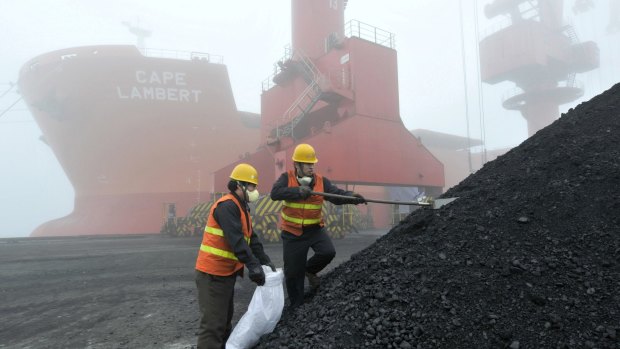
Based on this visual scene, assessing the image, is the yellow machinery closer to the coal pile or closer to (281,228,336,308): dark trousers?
the coal pile

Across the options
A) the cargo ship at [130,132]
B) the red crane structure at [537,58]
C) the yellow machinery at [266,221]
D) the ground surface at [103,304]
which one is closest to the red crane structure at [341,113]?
the yellow machinery at [266,221]

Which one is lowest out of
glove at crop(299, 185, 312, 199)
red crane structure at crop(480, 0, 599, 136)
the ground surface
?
the ground surface

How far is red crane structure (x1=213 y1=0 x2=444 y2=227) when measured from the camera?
11.9 meters

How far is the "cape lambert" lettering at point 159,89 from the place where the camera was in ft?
68.7

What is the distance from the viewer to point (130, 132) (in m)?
20.7

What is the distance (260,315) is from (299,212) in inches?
39.4

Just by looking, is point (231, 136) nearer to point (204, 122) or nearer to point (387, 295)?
point (204, 122)

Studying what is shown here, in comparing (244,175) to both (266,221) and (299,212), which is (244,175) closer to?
(299,212)

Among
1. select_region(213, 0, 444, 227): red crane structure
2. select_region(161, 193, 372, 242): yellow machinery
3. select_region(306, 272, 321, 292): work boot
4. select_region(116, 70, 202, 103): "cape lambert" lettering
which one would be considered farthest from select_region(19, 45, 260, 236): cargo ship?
select_region(306, 272, 321, 292): work boot

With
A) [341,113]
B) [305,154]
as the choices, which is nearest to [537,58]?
[341,113]

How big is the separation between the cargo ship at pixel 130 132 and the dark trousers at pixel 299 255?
17971 millimetres

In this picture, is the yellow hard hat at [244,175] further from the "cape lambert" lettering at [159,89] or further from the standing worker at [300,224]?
the "cape lambert" lettering at [159,89]

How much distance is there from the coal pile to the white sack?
10 cm

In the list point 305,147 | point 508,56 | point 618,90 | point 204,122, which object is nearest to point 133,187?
point 204,122
